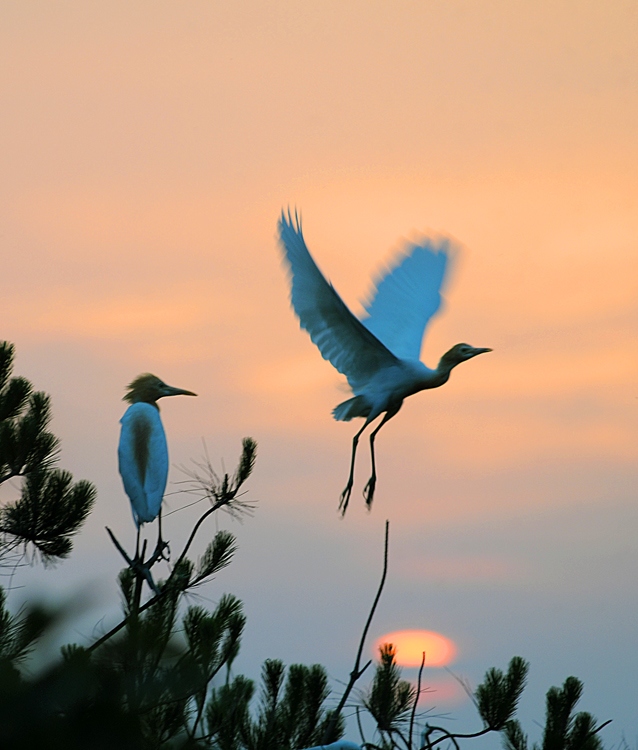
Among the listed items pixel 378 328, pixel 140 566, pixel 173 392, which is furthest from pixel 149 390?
pixel 140 566

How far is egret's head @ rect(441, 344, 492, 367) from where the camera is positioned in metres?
→ 6.52

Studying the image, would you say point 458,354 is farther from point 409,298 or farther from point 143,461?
point 143,461

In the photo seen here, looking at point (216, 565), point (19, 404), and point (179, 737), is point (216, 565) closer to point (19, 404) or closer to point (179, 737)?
point (19, 404)

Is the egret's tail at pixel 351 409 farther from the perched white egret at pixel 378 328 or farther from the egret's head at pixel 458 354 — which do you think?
the egret's head at pixel 458 354

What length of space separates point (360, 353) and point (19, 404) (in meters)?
2.07

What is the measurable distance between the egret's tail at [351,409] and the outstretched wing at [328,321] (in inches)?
3.3

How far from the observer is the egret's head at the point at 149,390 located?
7461 millimetres

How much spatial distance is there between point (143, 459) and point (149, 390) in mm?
819

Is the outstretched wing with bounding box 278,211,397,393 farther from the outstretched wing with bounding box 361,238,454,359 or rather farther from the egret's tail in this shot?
the outstretched wing with bounding box 361,238,454,359

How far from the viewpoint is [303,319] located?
6.00 m

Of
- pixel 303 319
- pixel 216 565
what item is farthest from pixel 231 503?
pixel 303 319

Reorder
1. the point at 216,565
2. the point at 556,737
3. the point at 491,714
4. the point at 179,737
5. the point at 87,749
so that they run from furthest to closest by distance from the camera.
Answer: the point at 556,737 < the point at 491,714 < the point at 216,565 < the point at 179,737 < the point at 87,749

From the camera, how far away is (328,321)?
19.8 ft

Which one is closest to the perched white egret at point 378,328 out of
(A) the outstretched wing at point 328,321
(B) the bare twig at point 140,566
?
(A) the outstretched wing at point 328,321
